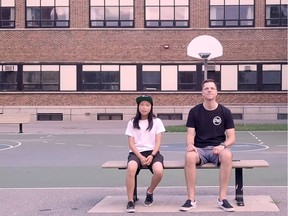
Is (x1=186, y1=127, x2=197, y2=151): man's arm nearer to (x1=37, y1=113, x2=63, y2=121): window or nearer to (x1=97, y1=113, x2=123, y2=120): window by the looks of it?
(x1=97, y1=113, x2=123, y2=120): window

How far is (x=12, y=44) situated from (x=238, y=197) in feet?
105

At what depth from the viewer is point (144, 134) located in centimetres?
930

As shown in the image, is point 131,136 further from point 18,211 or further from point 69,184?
point 69,184

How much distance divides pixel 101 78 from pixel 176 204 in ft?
99.0

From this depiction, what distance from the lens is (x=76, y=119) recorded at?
3903 cm

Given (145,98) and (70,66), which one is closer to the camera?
(145,98)

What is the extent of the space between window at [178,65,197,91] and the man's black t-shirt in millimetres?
29712

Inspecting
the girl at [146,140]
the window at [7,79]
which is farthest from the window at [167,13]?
the girl at [146,140]

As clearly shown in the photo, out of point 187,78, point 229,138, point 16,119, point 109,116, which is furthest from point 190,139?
point 109,116

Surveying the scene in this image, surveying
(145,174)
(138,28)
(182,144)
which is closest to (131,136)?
(145,174)

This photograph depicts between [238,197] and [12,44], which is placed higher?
[12,44]

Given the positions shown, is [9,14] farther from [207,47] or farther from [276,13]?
[276,13]

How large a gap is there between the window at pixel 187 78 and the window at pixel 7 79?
1017cm

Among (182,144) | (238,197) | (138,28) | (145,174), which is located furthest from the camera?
(138,28)
